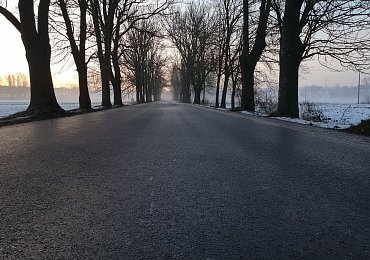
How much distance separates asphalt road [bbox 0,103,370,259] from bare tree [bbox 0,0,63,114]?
995 centimetres

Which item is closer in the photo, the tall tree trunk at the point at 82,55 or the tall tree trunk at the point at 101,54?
the tall tree trunk at the point at 82,55

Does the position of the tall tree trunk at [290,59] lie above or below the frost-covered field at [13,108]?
above

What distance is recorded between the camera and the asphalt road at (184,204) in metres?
2.00

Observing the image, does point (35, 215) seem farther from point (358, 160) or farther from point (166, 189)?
point (358, 160)

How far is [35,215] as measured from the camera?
8.30ft

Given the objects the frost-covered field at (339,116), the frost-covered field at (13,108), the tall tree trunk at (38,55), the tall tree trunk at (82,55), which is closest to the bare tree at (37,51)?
the tall tree trunk at (38,55)

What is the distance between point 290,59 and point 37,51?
10628 mm

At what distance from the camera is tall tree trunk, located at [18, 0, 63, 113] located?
45.9 ft

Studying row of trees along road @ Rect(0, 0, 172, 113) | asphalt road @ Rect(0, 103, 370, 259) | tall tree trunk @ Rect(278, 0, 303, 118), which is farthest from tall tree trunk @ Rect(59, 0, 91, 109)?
asphalt road @ Rect(0, 103, 370, 259)

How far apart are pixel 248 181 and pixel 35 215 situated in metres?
1.99

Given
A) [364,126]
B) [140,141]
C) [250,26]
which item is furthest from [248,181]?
[250,26]

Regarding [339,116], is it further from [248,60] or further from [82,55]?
[82,55]

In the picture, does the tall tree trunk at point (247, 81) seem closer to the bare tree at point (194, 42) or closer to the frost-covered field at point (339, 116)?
the frost-covered field at point (339, 116)

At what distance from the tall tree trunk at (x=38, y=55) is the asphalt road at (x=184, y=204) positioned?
9.95 meters
